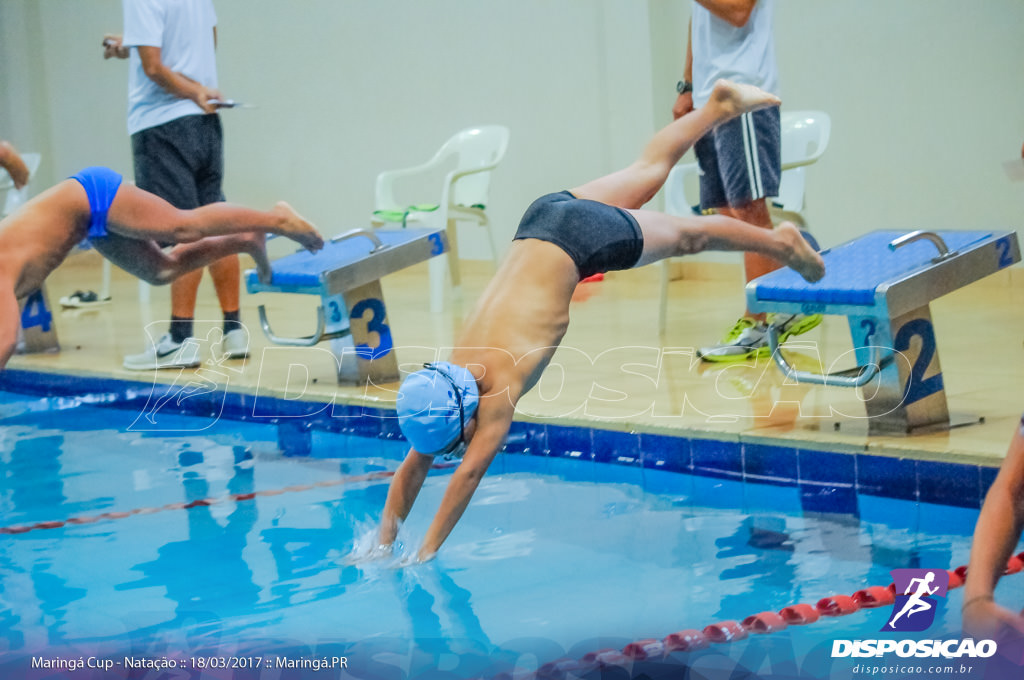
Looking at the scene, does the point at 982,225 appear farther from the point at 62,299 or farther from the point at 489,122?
the point at 62,299

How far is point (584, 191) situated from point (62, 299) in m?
7.60

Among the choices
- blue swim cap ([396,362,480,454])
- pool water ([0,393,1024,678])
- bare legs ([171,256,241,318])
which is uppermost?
bare legs ([171,256,241,318])

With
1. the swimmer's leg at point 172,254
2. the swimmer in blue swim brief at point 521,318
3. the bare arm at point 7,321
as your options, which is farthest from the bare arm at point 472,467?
the swimmer's leg at point 172,254

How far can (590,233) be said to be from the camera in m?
3.89

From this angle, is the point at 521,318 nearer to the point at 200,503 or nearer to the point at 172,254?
the point at 200,503

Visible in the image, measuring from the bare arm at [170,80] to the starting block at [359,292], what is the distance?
100 centimetres

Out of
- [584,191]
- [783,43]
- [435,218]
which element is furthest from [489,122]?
[584,191]

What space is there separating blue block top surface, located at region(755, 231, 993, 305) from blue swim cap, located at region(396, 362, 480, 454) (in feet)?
4.51

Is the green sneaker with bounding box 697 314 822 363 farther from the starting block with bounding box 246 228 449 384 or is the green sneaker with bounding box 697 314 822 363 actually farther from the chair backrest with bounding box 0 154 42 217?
the chair backrest with bounding box 0 154 42 217

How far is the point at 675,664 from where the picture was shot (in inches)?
117

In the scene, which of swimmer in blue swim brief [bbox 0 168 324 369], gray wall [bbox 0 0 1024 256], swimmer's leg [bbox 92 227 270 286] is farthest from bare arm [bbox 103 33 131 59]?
gray wall [bbox 0 0 1024 256]

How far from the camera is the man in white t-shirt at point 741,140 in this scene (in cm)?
545

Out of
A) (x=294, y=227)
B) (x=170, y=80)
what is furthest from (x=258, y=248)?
(x=170, y=80)

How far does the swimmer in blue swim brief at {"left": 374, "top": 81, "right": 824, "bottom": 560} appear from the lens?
347cm
